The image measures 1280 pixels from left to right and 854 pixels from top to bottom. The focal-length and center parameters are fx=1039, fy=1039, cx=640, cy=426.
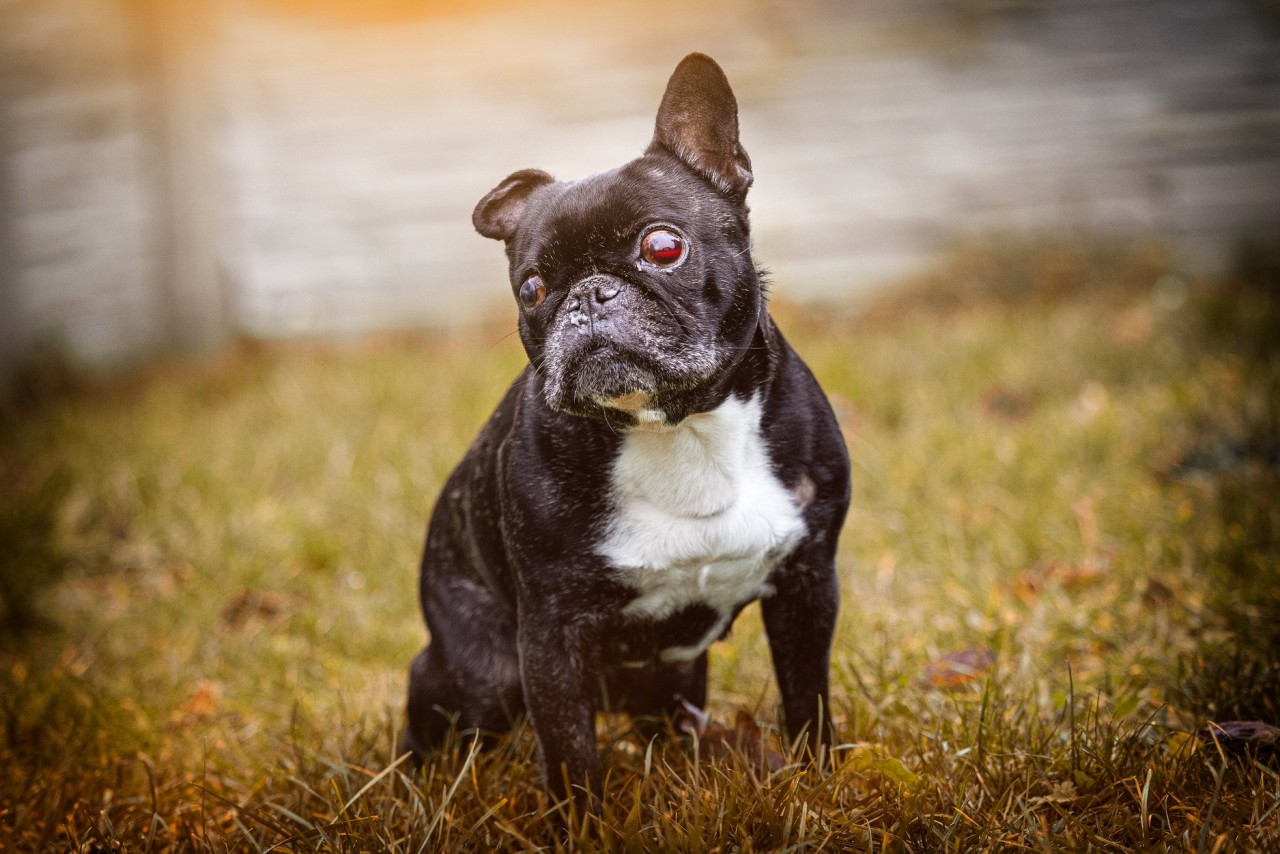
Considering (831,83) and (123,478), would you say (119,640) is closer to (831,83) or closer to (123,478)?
(123,478)

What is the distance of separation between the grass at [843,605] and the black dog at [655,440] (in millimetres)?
276

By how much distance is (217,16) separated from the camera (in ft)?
26.2

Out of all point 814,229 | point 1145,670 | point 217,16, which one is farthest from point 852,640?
point 217,16

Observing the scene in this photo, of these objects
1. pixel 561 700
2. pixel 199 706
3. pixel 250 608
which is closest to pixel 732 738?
pixel 561 700

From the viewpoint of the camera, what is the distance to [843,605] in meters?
3.36

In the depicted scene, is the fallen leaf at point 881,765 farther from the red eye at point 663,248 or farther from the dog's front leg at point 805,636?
the red eye at point 663,248

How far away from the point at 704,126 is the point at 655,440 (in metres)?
0.65

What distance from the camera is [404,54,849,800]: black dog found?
2.00 m

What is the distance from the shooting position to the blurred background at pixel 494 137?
7.49m

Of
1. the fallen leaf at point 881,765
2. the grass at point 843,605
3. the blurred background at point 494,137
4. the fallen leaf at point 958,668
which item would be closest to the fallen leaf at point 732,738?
the grass at point 843,605

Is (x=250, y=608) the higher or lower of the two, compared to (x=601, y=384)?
lower

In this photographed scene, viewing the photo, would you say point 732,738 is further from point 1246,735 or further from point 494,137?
point 494,137

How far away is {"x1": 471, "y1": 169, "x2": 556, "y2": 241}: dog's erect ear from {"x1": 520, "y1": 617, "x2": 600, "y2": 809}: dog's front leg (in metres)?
0.86

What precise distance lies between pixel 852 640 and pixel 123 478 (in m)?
3.77
